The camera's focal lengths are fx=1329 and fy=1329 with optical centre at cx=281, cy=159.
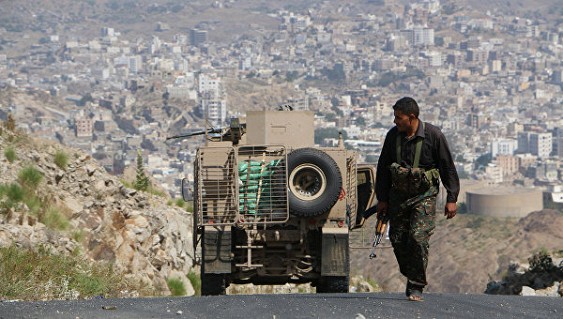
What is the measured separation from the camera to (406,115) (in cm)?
791

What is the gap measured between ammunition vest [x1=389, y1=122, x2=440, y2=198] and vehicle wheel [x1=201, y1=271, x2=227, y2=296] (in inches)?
144

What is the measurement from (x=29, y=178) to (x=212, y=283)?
4095mm

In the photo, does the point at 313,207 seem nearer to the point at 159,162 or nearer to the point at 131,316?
the point at 131,316

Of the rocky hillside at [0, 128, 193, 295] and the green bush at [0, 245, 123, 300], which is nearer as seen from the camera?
the green bush at [0, 245, 123, 300]

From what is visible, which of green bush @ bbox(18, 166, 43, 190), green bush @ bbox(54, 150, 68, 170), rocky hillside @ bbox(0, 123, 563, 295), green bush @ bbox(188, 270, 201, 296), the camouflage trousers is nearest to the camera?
the camouflage trousers

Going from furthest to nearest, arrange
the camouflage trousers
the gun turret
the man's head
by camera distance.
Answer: the gun turret, the camouflage trousers, the man's head

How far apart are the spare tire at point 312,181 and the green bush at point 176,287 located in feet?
12.3

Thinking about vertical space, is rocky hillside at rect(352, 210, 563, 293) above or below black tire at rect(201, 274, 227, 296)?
below

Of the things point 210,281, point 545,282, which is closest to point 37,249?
point 210,281

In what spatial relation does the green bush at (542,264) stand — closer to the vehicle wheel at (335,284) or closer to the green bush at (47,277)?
the vehicle wheel at (335,284)

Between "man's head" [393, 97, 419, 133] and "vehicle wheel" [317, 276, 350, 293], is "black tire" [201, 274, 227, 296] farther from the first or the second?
"man's head" [393, 97, 419, 133]

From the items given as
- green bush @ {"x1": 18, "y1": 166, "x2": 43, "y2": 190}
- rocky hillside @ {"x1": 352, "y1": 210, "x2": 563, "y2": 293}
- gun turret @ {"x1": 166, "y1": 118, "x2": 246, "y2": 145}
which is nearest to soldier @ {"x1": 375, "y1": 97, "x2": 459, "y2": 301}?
gun turret @ {"x1": 166, "y1": 118, "x2": 246, "y2": 145}

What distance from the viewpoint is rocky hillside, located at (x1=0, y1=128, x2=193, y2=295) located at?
12.8 metres

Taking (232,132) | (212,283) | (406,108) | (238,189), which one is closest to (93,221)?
(232,132)
